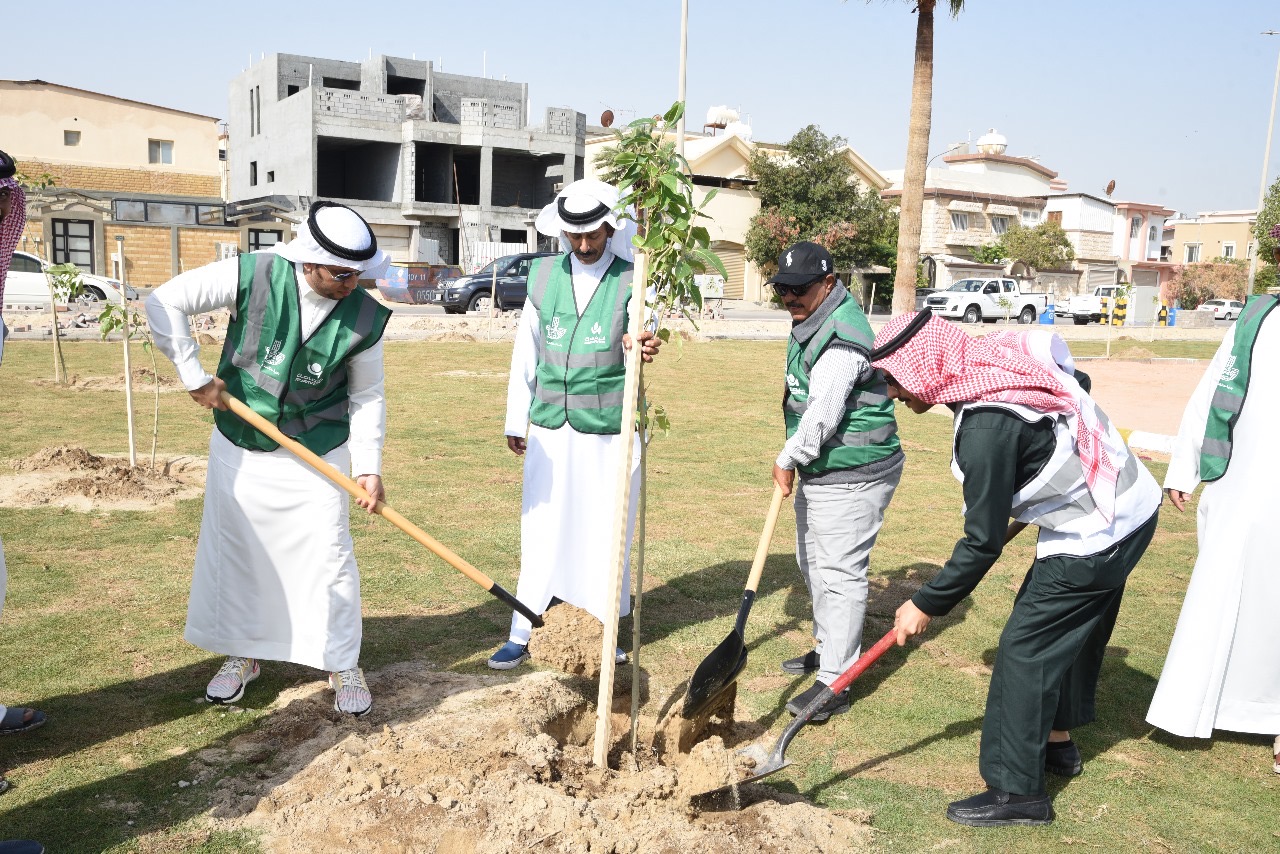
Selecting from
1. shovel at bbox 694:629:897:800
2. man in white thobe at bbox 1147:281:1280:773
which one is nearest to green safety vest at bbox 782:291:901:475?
shovel at bbox 694:629:897:800

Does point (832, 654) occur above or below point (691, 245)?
below

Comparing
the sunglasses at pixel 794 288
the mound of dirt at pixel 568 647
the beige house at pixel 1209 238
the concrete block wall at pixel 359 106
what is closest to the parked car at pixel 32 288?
the concrete block wall at pixel 359 106

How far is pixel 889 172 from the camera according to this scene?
54031 mm

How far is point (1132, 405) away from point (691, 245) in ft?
42.8

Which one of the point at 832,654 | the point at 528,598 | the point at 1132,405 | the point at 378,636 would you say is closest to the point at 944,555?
the point at 832,654

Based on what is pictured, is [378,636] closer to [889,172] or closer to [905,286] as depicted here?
[905,286]

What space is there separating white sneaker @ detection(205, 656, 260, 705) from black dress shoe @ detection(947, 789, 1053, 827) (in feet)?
9.00

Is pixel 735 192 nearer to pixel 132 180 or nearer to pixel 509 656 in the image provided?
pixel 132 180

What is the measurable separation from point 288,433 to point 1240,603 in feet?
12.1

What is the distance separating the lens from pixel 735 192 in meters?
41.5

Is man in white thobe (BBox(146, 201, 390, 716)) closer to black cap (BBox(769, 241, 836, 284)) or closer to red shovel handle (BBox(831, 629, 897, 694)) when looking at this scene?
black cap (BBox(769, 241, 836, 284))

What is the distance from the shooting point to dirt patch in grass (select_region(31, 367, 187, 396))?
12.3m

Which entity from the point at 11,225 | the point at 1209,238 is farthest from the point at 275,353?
the point at 1209,238

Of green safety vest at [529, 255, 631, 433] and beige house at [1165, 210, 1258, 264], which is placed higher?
beige house at [1165, 210, 1258, 264]
